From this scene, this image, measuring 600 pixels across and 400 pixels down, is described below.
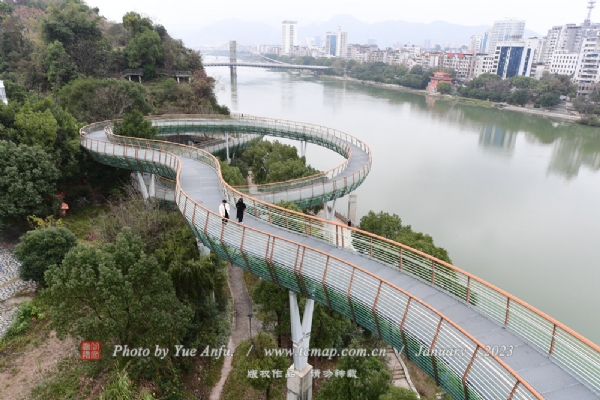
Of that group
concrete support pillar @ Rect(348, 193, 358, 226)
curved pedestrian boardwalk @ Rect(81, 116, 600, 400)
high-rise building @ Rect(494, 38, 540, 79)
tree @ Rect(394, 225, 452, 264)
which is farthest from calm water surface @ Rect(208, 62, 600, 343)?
high-rise building @ Rect(494, 38, 540, 79)

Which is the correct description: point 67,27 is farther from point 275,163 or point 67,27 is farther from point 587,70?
point 587,70

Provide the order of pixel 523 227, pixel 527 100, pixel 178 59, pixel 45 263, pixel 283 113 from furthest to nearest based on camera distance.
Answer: pixel 527 100, pixel 283 113, pixel 178 59, pixel 523 227, pixel 45 263

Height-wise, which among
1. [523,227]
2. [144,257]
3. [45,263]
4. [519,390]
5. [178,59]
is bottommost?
[523,227]

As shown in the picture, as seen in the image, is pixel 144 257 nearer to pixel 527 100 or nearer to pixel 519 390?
pixel 519 390

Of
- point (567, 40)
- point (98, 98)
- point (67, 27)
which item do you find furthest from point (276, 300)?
point (567, 40)

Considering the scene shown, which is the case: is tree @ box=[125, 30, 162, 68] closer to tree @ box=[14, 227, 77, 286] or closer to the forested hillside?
the forested hillside

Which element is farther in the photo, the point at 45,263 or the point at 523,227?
the point at 523,227

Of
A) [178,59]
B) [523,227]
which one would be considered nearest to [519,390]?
[523,227]
